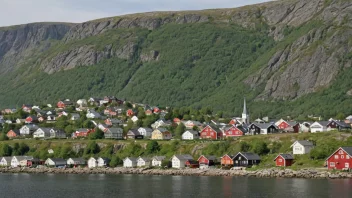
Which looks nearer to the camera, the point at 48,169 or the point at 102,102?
the point at 48,169

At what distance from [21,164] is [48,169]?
10.5 m

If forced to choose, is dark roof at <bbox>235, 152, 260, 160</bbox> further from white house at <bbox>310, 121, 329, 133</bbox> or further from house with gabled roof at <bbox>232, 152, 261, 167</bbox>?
white house at <bbox>310, 121, 329, 133</bbox>

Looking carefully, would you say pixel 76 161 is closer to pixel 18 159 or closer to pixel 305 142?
pixel 18 159

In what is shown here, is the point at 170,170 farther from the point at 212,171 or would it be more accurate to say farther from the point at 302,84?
the point at 302,84

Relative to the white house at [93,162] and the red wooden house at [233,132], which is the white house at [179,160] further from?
the red wooden house at [233,132]

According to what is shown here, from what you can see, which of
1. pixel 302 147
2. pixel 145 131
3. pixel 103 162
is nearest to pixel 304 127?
pixel 302 147

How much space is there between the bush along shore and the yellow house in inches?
959

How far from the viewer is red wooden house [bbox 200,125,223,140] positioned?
125537mm

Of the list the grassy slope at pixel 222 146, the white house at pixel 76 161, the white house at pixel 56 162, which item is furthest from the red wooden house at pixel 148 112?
the white house at pixel 56 162

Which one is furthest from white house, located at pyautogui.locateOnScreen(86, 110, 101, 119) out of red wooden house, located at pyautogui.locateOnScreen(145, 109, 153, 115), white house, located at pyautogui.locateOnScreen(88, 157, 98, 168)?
white house, located at pyautogui.locateOnScreen(88, 157, 98, 168)

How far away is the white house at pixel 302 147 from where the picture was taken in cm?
9931

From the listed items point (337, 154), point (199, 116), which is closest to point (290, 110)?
point (199, 116)

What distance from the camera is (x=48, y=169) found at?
112 metres

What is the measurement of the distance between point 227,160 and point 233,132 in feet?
74.0
